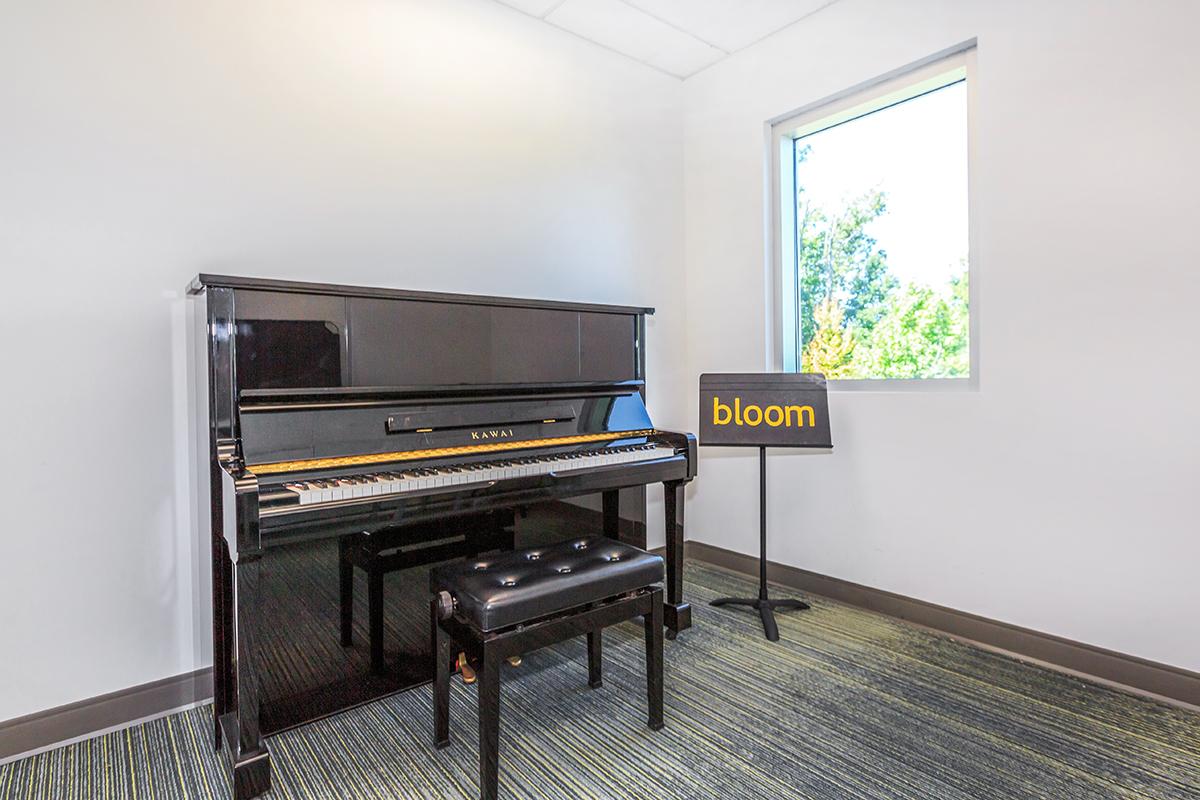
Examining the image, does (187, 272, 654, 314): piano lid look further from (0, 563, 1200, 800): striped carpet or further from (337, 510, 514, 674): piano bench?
(0, 563, 1200, 800): striped carpet

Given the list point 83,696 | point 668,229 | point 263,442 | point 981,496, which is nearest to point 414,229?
point 263,442

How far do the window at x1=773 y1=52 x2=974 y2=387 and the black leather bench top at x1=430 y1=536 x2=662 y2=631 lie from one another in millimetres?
1633

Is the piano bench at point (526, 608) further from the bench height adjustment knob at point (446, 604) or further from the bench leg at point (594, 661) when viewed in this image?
the bench leg at point (594, 661)

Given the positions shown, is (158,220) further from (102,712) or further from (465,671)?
(465,671)

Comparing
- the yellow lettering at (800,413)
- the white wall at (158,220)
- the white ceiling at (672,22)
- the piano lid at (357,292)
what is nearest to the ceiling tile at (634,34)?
the white ceiling at (672,22)

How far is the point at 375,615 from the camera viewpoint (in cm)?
210

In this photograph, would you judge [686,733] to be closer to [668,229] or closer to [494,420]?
[494,420]

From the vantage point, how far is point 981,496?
8.21ft

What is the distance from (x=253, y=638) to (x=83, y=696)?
2.69 ft

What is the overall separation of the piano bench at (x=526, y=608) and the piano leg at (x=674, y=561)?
1.70ft

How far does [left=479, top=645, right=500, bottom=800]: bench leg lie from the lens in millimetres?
1563

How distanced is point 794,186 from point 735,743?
2.66 meters

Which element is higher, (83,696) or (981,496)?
(981,496)

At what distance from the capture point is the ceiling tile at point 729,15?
114 inches
